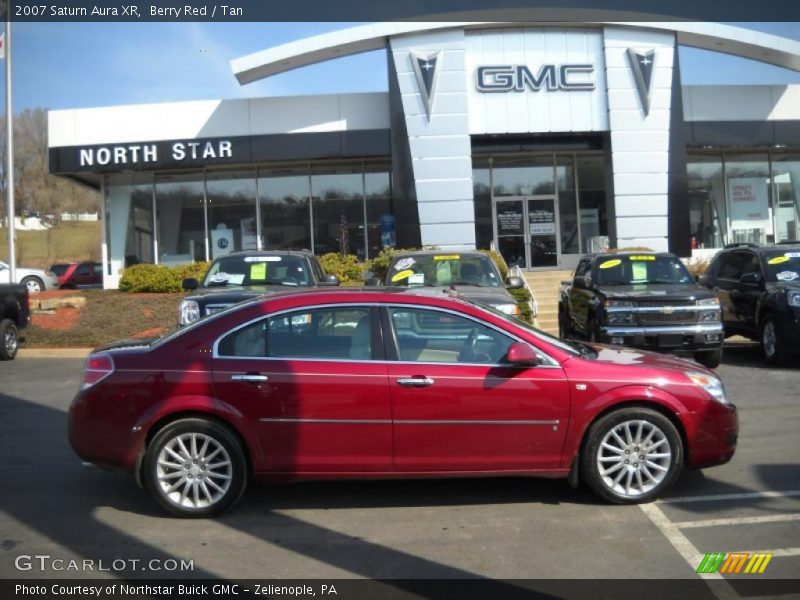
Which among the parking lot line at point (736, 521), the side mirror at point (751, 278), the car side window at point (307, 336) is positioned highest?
the side mirror at point (751, 278)

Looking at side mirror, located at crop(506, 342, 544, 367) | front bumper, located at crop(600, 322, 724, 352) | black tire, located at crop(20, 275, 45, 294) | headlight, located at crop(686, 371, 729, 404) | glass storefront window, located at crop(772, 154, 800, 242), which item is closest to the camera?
side mirror, located at crop(506, 342, 544, 367)

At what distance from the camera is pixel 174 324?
16578 mm

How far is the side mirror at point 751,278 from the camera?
1197 centimetres

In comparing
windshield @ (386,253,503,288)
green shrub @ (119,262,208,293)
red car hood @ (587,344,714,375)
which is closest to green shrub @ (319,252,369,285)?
green shrub @ (119,262,208,293)

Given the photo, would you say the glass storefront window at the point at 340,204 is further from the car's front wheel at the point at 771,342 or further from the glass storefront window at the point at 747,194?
the car's front wheel at the point at 771,342

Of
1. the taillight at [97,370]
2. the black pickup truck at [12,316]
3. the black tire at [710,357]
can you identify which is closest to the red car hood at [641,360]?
the taillight at [97,370]

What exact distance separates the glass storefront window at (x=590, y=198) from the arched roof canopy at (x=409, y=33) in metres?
4.32

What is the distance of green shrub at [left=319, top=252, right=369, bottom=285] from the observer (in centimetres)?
1950

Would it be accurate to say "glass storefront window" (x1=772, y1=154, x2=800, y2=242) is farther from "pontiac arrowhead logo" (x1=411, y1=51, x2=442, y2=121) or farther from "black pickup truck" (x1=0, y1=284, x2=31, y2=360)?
"black pickup truck" (x1=0, y1=284, x2=31, y2=360)

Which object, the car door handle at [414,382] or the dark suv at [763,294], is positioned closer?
the car door handle at [414,382]

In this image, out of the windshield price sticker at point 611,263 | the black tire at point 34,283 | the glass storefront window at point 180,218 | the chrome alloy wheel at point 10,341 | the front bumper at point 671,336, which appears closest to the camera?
the front bumper at point 671,336

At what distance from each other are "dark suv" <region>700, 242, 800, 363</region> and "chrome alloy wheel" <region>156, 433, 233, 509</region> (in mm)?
8895

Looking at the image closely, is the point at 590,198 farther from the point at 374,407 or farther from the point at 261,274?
the point at 374,407

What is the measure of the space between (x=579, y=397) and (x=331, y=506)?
1969 millimetres
